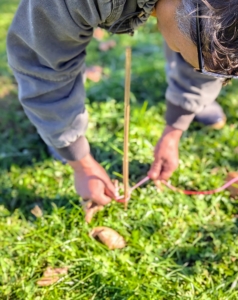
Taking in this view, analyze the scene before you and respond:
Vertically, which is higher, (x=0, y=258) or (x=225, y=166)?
(x=225, y=166)

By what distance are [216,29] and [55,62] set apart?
0.48 metres

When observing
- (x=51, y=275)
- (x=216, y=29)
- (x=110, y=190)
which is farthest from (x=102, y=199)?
(x=216, y=29)

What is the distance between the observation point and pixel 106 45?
247 centimetres

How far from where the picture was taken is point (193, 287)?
143cm

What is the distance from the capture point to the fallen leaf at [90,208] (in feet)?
5.21

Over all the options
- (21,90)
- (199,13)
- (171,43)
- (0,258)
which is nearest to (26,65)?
(21,90)

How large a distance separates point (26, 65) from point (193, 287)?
87 cm

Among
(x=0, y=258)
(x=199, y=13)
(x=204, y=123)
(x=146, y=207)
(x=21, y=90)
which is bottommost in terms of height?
(x=0, y=258)

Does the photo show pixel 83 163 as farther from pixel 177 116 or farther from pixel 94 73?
pixel 94 73

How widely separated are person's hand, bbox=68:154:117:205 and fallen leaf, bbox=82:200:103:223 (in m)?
0.02

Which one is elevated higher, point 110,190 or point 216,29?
point 216,29

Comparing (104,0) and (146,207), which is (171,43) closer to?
(104,0)

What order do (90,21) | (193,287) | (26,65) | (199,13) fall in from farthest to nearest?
1. (193,287)
2. (26,65)
3. (90,21)
4. (199,13)

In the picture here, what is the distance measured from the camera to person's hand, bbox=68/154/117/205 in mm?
1555
